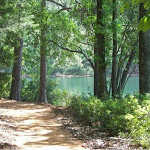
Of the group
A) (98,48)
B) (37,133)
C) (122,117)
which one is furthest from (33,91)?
(122,117)

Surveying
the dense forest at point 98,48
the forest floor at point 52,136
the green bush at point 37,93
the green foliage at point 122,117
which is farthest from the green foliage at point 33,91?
the green foliage at point 122,117

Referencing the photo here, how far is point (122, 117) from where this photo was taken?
5.42 metres

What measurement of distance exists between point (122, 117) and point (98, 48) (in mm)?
5176

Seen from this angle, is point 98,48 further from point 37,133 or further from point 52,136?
point 52,136

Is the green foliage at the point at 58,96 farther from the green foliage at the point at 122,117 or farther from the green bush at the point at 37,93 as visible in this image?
the green foliage at the point at 122,117

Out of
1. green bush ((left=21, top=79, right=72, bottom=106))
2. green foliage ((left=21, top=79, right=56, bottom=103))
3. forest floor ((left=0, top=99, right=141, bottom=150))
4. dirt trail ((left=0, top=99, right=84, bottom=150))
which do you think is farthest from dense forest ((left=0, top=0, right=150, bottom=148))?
dirt trail ((left=0, top=99, right=84, bottom=150))

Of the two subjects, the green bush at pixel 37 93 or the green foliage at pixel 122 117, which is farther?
the green bush at pixel 37 93

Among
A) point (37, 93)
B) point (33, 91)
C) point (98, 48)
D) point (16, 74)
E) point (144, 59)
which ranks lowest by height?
point (37, 93)

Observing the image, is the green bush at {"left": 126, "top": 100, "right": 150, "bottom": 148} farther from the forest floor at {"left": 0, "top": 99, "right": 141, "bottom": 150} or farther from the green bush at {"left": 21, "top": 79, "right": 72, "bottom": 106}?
the green bush at {"left": 21, "top": 79, "right": 72, "bottom": 106}

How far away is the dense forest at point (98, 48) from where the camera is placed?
19.6ft

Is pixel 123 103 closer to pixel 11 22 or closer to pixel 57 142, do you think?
pixel 57 142

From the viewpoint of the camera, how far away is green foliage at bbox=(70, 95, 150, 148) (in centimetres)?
493

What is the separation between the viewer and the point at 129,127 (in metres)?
5.20

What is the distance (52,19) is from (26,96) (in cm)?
734
